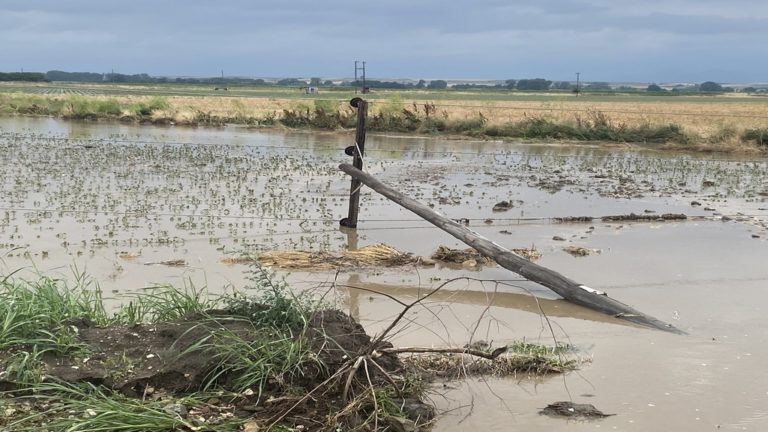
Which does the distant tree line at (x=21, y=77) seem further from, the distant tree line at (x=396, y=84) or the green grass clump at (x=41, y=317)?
the green grass clump at (x=41, y=317)

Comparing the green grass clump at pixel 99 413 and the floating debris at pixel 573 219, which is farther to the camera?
the floating debris at pixel 573 219

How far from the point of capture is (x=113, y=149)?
63.1 ft

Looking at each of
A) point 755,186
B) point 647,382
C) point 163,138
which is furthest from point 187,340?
point 163,138

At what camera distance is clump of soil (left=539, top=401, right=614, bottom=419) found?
4516 mm

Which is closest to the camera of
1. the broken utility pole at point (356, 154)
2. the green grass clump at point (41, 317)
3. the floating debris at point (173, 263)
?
the green grass clump at point (41, 317)

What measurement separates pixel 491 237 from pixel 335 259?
270 centimetres

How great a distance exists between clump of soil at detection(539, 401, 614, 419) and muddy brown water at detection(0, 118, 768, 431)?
0.08 metres

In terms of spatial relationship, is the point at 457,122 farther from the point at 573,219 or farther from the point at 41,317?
the point at 41,317

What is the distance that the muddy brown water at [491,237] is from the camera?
16.3 feet

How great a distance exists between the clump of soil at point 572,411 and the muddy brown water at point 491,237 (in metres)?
0.08

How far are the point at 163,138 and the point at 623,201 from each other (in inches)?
630

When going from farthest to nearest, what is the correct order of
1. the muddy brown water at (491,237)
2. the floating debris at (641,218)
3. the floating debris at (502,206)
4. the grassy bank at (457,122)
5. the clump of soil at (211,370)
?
1. the grassy bank at (457,122)
2. the floating debris at (502,206)
3. the floating debris at (641,218)
4. the muddy brown water at (491,237)
5. the clump of soil at (211,370)

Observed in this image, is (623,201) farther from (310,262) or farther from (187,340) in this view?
(187,340)

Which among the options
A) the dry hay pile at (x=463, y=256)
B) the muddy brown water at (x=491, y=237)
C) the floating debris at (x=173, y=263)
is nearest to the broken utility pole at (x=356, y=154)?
the muddy brown water at (x=491, y=237)
